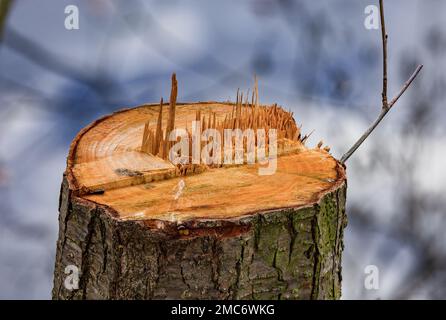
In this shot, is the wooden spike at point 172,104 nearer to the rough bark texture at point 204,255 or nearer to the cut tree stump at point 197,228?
the cut tree stump at point 197,228

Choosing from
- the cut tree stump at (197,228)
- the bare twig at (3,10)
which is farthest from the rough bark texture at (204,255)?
the bare twig at (3,10)

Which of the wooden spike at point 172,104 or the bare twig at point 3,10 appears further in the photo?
the wooden spike at point 172,104

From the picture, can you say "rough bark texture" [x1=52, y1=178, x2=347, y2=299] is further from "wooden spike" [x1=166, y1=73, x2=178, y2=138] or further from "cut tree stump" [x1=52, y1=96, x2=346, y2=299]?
"wooden spike" [x1=166, y1=73, x2=178, y2=138]

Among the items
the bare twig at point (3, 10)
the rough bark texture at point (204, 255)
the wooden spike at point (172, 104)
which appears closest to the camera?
the bare twig at point (3, 10)

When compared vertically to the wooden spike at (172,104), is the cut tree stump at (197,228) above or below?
below

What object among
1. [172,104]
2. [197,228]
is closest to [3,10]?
[197,228]

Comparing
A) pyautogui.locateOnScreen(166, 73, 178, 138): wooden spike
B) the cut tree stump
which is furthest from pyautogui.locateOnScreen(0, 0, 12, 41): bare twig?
pyautogui.locateOnScreen(166, 73, 178, 138): wooden spike

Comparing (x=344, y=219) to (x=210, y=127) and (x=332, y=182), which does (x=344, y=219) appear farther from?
(x=210, y=127)
